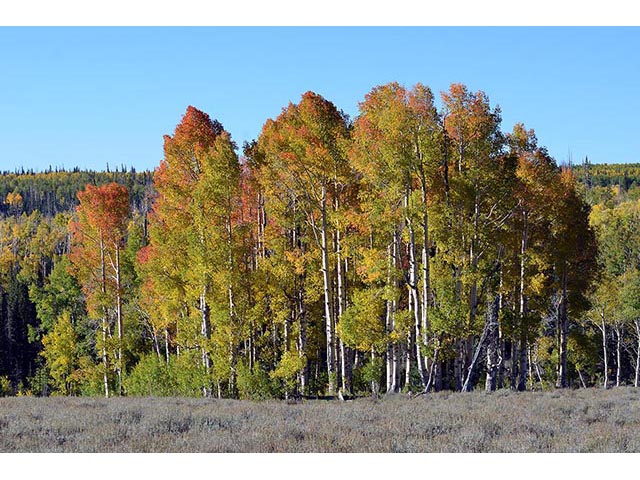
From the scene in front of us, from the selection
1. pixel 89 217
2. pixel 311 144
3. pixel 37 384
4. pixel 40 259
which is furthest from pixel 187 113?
pixel 40 259

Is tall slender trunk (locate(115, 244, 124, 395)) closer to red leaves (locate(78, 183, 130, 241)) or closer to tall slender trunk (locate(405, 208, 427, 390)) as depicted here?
red leaves (locate(78, 183, 130, 241))

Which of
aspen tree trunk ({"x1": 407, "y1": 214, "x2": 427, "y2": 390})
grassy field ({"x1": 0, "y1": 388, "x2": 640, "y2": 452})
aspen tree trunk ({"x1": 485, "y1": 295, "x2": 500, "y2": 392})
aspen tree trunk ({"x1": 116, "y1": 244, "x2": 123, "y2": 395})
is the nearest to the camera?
grassy field ({"x1": 0, "y1": 388, "x2": 640, "y2": 452})

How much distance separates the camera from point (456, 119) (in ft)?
80.6

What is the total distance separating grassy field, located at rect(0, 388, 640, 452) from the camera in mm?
12477

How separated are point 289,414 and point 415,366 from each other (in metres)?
9.90

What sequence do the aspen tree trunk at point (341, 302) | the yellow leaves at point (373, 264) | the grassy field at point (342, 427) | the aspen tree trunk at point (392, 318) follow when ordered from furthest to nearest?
the aspen tree trunk at point (341, 302)
the aspen tree trunk at point (392, 318)
the yellow leaves at point (373, 264)
the grassy field at point (342, 427)

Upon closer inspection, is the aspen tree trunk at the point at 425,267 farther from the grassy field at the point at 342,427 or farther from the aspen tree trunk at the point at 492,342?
the grassy field at the point at 342,427

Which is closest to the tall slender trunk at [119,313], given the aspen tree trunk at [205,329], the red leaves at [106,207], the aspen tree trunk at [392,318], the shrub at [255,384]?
the red leaves at [106,207]

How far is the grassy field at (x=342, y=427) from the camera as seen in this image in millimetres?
12477

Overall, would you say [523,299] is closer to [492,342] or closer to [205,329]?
A: [492,342]

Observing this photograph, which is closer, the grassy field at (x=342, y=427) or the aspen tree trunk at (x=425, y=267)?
the grassy field at (x=342, y=427)

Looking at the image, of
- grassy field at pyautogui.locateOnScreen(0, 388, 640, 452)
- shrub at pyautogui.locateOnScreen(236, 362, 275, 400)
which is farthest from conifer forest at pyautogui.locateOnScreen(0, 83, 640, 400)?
grassy field at pyautogui.locateOnScreen(0, 388, 640, 452)

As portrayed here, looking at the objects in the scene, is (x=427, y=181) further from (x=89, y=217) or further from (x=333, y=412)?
(x=89, y=217)

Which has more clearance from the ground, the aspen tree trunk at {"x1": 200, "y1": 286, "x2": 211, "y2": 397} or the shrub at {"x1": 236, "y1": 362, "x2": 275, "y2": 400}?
the aspen tree trunk at {"x1": 200, "y1": 286, "x2": 211, "y2": 397}
